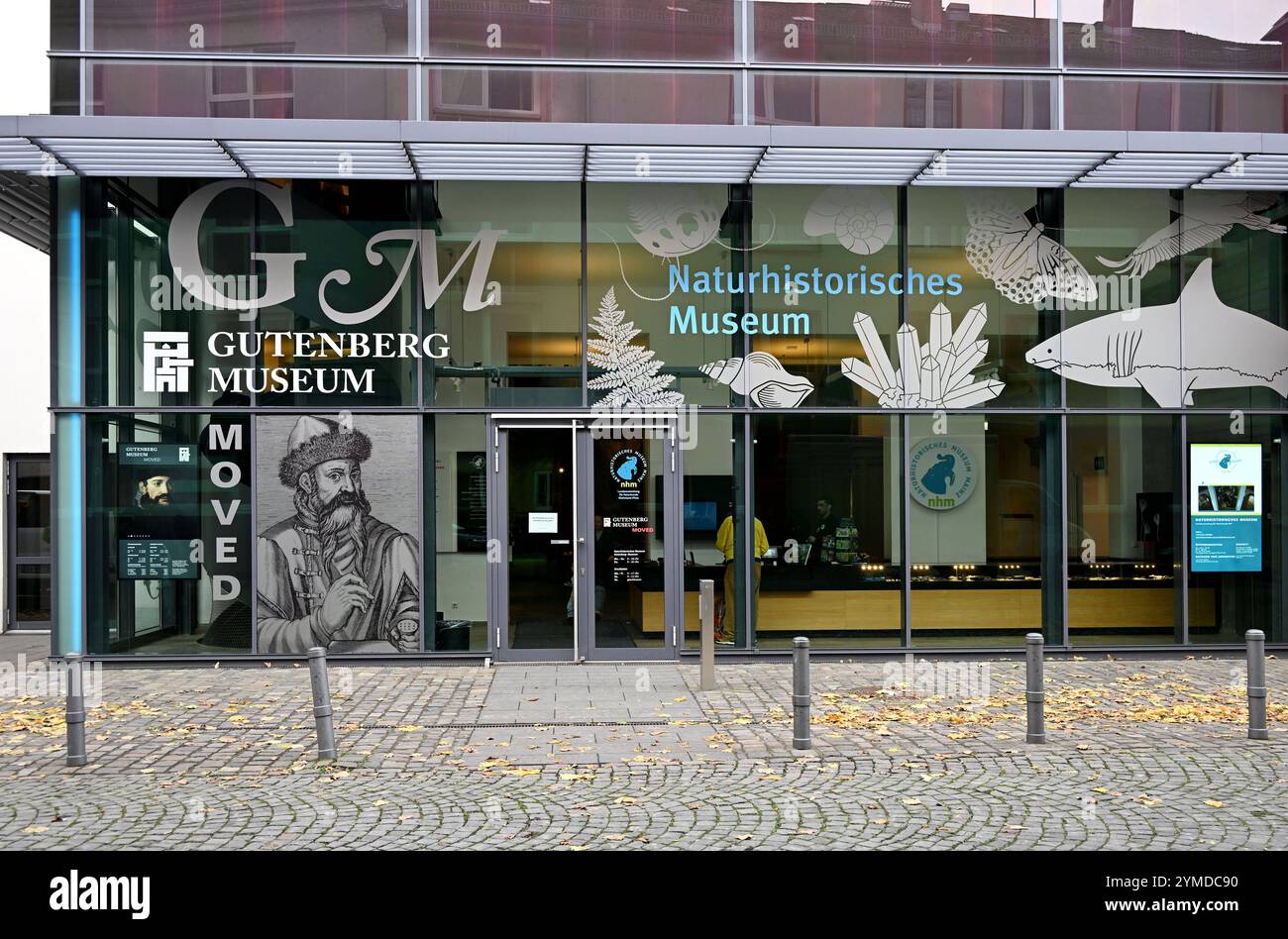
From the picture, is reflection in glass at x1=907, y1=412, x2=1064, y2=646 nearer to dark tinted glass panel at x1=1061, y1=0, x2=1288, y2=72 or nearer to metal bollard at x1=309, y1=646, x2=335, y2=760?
dark tinted glass panel at x1=1061, y1=0, x2=1288, y2=72

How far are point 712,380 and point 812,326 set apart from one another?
1.34 meters

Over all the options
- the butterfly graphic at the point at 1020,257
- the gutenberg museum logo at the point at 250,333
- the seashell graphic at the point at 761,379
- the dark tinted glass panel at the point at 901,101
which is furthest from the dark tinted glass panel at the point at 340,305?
the butterfly graphic at the point at 1020,257

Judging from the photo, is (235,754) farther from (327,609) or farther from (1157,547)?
(1157,547)

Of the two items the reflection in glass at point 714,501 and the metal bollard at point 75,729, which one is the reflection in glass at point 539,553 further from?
the metal bollard at point 75,729

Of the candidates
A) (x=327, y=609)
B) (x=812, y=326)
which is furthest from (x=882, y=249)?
(x=327, y=609)

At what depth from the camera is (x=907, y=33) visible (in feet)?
41.5

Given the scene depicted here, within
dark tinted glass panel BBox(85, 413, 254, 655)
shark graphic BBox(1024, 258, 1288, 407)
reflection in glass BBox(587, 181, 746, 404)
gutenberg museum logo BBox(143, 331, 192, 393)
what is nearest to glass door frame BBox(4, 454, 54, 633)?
dark tinted glass panel BBox(85, 413, 254, 655)

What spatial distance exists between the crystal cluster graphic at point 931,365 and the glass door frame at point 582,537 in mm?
2443

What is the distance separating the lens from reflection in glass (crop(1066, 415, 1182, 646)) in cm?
1313

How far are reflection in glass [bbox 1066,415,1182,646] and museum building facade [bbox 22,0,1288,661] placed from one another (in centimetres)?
4

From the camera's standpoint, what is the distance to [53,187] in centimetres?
1233

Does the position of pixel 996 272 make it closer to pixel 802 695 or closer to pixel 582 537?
pixel 582 537

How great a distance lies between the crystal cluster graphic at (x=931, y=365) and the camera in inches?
509

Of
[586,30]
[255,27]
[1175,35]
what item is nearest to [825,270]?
[586,30]
